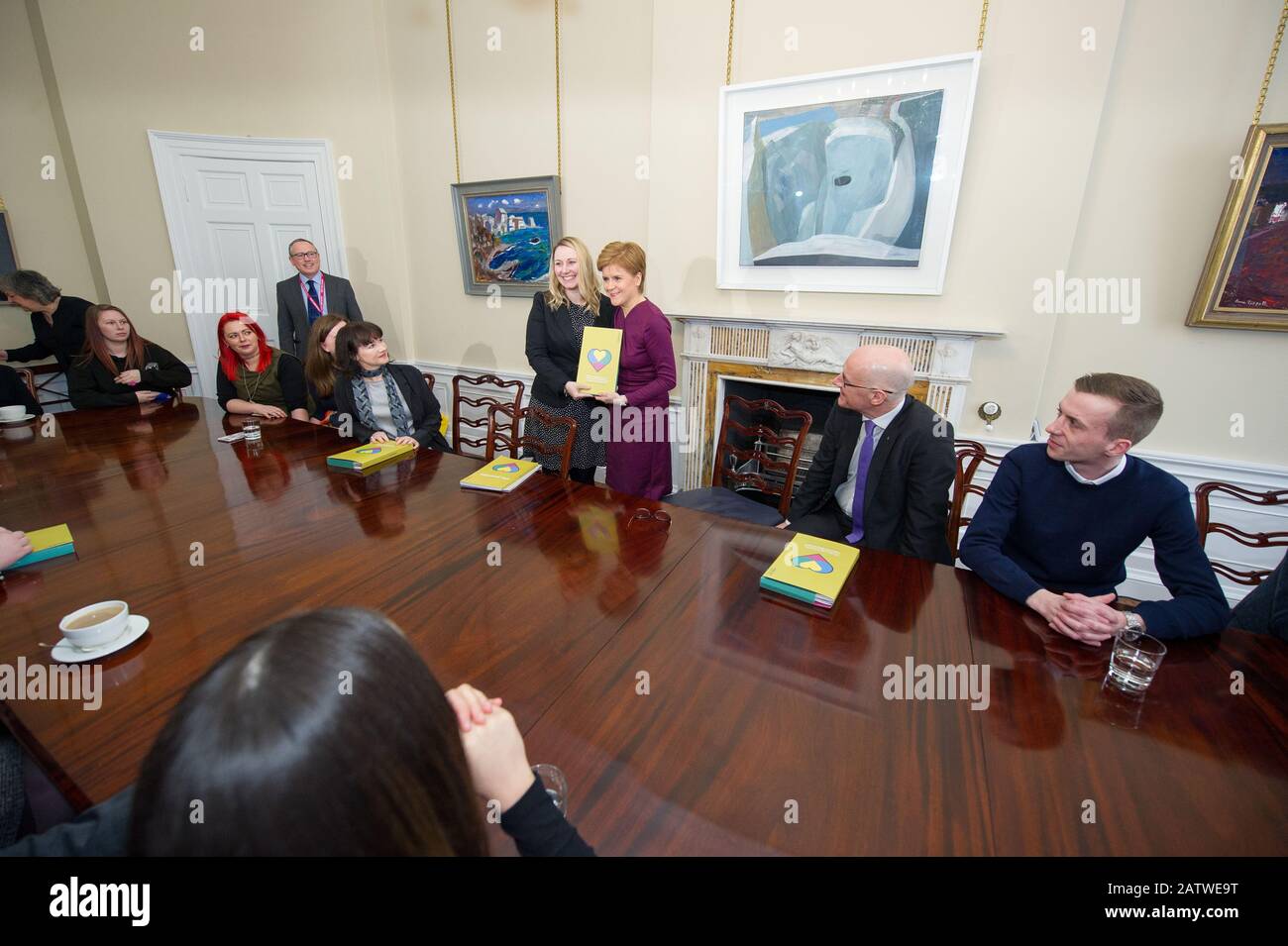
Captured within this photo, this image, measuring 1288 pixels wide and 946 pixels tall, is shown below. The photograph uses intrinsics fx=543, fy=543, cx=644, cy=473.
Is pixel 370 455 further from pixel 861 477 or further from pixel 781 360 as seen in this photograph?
pixel 781 360

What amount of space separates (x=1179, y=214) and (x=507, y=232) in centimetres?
409

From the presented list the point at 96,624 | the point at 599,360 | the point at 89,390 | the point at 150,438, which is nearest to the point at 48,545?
the point at 96,624

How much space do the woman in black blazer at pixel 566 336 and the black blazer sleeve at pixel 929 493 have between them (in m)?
1.66

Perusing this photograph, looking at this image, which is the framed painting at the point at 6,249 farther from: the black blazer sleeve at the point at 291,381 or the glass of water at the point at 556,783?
the glass of water at the point at 556,783

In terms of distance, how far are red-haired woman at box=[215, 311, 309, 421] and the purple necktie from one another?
3.26 m

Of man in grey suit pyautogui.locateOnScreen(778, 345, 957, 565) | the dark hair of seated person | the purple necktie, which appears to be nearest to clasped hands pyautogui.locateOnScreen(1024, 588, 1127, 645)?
man in grey suit pyautogui.locateOnScreen(778, 345, 957, 565)

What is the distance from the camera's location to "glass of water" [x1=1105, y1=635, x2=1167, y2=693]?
112cm

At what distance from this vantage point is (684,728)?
1.02 m

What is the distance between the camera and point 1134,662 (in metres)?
1.15

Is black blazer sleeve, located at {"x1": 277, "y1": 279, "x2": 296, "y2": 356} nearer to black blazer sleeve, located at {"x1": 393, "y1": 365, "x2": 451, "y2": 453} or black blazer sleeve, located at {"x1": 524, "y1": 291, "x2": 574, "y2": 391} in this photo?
black blazer sleeve, located at {"x1": 393, "y1": 365, "x2": 451, "y2": 453}

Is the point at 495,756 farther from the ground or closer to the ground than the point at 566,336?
closer to the ground

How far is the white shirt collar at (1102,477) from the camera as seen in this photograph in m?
1.61

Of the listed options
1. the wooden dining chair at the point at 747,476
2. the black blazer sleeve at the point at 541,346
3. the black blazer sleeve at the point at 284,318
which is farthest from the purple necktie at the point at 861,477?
the black blazer sleeve at the point at 284,318

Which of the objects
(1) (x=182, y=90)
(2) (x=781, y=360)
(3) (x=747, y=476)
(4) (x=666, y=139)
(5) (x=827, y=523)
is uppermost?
(1) (x=182, y=90)
